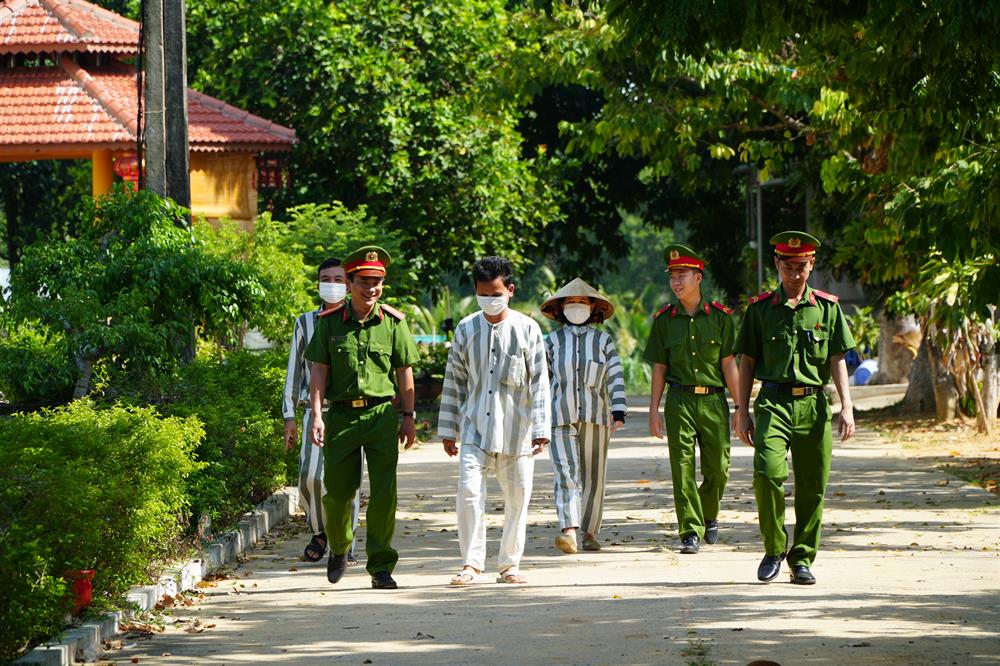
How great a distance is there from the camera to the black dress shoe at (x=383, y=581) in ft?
32.0

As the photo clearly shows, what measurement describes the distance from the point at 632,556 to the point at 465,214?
18.9 m

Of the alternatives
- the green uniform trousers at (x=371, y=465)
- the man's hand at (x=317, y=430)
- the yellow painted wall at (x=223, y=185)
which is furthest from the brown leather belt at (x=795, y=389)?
the yellow painted wall at (x=223, y=185)

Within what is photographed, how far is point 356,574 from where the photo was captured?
10.5 m

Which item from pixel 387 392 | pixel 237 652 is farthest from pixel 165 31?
pixel 237 652

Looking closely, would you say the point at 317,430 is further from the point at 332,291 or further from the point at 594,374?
the point at 594,374

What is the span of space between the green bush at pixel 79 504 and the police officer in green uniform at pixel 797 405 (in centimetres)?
→ 336

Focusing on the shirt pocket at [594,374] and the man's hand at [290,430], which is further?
the shirt pocket at [594,374]

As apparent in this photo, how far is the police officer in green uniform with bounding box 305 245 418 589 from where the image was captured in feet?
31.9

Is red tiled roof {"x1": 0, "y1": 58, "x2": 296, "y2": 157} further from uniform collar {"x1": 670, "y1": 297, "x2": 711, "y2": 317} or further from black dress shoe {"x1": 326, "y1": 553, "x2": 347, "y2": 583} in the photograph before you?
black dress shoe {"x1": 326, "y1": 553, "x2": 347, "y2": 583}

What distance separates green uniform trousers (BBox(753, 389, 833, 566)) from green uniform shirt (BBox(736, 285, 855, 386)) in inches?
5.7

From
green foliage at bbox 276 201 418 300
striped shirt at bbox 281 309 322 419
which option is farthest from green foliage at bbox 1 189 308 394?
green foliage at bbox 276 201 418 300

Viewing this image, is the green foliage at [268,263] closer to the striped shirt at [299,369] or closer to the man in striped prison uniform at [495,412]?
the striped shirt at [299,369]

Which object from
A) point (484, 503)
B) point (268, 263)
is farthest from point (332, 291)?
point (268, 263)

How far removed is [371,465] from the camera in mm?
9797
